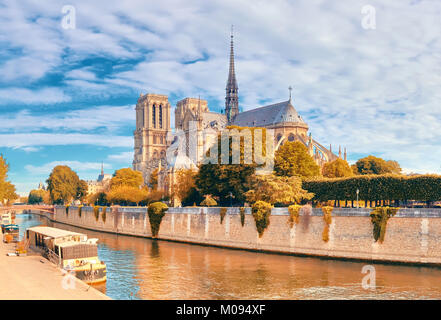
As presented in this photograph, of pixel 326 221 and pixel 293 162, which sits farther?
pixel 293 162

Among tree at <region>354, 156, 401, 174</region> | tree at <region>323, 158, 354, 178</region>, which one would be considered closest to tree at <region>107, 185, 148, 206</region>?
tree at <region>323, 158, 354, 178</region>

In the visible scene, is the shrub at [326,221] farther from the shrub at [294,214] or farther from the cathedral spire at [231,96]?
the cathedral spire at [231,96]

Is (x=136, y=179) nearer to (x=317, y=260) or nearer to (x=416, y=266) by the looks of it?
(x=317, y=260)

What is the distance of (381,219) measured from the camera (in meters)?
29.5

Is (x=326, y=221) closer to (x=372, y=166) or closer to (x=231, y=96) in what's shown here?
(x=372, y=166)

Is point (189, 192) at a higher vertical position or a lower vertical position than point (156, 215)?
higher

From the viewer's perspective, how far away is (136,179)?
7988cm

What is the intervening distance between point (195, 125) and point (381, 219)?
7687cm

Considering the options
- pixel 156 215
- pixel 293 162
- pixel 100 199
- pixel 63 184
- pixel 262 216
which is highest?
pixel 293 162

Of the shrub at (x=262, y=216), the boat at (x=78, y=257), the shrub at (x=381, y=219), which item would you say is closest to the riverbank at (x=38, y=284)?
Answer: the boat at (x=78, y=257)

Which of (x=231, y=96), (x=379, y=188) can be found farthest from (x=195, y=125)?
(x=379, y=188)

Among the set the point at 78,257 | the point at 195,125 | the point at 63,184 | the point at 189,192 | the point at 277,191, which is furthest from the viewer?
the point at 195,125

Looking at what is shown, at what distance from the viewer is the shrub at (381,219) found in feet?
96.3

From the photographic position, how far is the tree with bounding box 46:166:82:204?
89.4m
